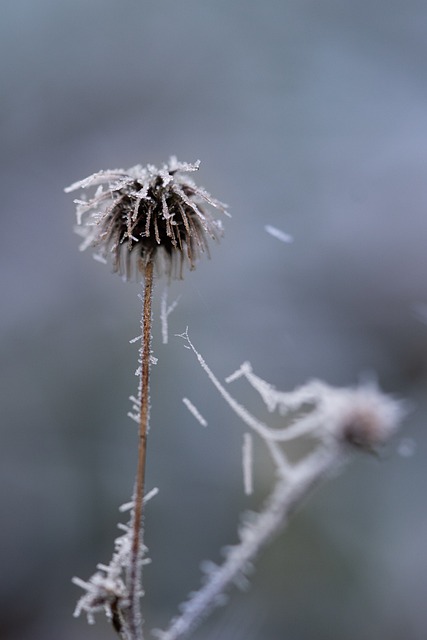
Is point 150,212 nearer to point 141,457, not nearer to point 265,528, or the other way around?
point 141,457

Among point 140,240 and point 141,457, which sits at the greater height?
point 140,240

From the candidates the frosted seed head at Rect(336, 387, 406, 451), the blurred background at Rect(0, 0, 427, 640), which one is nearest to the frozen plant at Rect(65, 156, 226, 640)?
the frosted seed head at Rect(336, 387, 406, 451)

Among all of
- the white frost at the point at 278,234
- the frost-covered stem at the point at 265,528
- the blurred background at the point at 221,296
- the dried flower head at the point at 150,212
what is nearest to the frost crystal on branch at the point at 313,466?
the frost-covered stem at the point at 265,528

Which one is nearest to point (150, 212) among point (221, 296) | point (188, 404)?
point (188, 404)

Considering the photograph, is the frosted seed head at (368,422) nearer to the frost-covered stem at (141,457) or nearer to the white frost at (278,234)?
the frost-covered stem at (141,457)

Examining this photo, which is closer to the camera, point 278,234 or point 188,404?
point 188,404

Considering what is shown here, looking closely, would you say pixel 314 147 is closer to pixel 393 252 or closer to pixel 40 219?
pixel 393 252

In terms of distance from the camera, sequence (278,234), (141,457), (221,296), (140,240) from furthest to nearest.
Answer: (278,234), (221,296), (140,240), (141,457)
